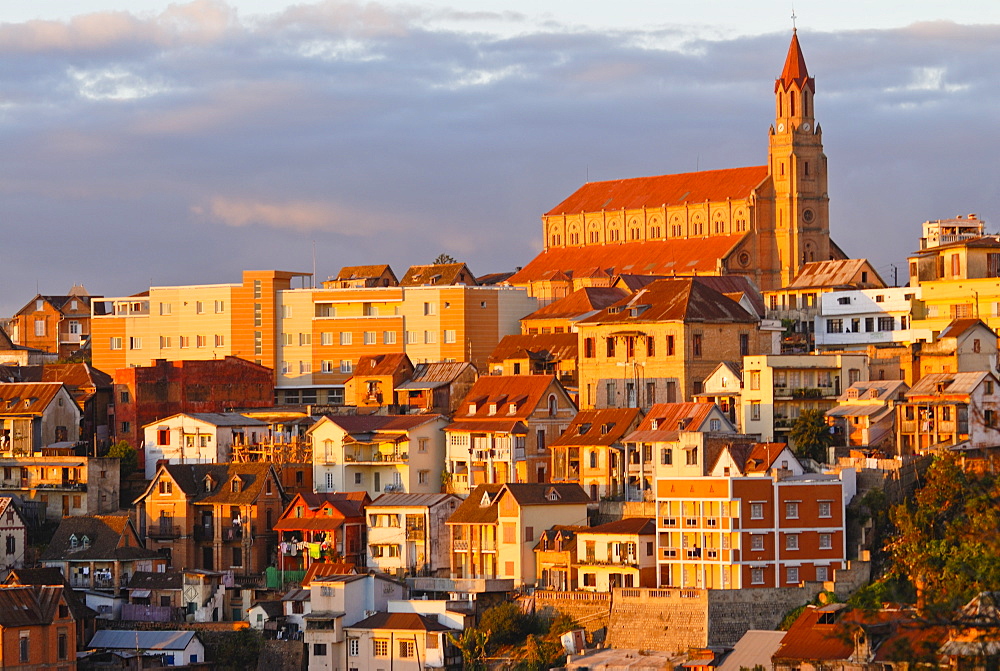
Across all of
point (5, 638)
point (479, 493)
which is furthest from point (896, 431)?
point (5, 638)

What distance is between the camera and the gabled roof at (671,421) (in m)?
66.2

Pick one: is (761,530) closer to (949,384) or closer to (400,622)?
(400,622)

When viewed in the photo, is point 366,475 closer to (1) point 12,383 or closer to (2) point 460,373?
(2) point 460,373

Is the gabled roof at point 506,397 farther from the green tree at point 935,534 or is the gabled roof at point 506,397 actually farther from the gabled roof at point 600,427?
the green tree at point 935,534

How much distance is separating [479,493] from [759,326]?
17612 millimetres

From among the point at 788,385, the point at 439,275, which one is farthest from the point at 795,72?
the point at 788,385

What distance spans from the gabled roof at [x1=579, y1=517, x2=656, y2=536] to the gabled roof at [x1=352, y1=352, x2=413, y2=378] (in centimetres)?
2449

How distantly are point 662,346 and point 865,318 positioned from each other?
41.0 ft

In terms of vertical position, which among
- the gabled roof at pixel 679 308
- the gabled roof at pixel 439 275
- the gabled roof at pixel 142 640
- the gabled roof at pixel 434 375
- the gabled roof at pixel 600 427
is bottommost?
the gabled roof at pixel 142 640

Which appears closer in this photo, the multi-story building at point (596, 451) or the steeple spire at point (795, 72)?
the multi-story building at point (596, 451)

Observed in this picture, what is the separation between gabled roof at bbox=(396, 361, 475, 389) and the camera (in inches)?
3292

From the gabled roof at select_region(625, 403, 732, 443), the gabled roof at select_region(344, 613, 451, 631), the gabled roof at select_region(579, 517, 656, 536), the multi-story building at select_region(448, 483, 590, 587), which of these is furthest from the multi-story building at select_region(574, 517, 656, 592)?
the gabled roof at select_region(344, 613, 451, 631)

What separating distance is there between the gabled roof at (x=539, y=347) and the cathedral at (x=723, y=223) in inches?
1306

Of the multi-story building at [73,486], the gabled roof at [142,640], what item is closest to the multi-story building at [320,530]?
the gabled roof at [142,640]
